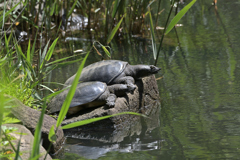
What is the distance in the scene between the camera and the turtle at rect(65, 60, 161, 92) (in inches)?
146

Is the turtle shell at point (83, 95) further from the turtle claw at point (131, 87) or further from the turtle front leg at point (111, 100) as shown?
the turtle claw at point (131, 87)

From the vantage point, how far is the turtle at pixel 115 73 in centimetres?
370

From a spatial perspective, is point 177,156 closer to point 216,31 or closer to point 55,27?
point 216,31

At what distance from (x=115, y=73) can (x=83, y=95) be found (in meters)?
0.51

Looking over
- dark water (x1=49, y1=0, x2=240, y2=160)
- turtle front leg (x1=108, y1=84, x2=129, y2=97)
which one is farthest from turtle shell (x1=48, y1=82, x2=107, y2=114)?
dark water (x1=49, y1=0, x2=240, y2=160)

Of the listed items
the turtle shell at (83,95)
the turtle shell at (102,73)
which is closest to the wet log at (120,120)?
the turtle shell at (83,95)

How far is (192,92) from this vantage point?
3.89 meters

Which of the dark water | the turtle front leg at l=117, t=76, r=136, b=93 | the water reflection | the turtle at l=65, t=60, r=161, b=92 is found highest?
the turtle at l=65, t=60, r=161, b=92

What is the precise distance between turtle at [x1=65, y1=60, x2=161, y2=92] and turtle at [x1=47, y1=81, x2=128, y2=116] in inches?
5.1

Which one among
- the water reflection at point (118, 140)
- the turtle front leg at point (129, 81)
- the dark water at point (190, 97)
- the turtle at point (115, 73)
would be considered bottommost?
the water reflection at point (118, 140)

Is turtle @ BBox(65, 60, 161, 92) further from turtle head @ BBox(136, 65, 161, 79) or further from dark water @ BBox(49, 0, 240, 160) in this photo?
dark water @ BBox(49, 0, 240, 160)

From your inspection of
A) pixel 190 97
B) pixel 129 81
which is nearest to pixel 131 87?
pixel 129 81

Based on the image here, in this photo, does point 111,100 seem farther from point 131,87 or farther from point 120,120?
point 131,87

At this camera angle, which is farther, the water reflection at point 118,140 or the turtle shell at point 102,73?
the turtle shell at point 102,73
